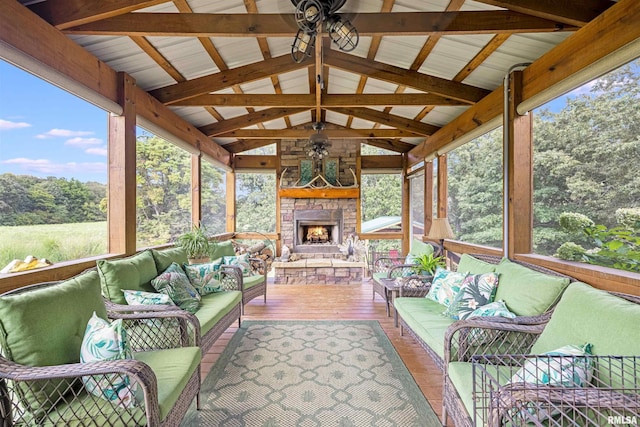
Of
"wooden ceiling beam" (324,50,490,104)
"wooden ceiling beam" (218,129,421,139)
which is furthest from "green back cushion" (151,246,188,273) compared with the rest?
"wooden ceiling beam" (218,129,421,139)

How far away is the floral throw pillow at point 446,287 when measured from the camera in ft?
8.60

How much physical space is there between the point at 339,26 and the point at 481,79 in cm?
223

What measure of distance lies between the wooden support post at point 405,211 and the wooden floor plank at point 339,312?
1.46 metres

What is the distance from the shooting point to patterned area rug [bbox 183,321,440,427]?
1.84 m

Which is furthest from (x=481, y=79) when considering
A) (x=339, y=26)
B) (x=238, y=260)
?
(x=238, y=260)

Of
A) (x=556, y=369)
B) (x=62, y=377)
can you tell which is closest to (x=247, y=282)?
(x=62, y=377)

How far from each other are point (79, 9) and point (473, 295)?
3.68m

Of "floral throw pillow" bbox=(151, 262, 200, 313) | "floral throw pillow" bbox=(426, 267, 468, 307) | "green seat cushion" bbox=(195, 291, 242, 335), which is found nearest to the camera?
"green seat cushion" bbox=(195, 291, 242, 335)

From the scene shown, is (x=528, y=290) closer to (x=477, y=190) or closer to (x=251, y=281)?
(x=477, y=190)

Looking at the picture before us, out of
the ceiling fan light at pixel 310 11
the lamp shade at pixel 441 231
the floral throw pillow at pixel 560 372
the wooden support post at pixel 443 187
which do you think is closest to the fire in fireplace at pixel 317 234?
the wooden support post at pixel 443 187

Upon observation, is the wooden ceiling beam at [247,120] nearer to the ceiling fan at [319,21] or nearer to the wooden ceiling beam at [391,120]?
the wooden ceiling beam at [391,120]

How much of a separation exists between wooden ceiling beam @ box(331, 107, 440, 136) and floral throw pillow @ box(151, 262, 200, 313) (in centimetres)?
375

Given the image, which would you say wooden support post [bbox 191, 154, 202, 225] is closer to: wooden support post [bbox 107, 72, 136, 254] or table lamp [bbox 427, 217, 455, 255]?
wooden support post [bbox 107, 72, 136, 254]

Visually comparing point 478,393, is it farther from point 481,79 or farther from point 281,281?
point 281,281
